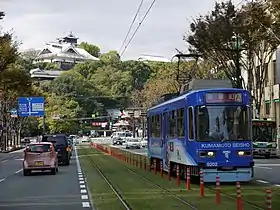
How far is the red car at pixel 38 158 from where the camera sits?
30828mm

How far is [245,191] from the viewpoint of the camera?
1953 cm

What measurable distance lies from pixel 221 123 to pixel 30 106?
5800 centimetres

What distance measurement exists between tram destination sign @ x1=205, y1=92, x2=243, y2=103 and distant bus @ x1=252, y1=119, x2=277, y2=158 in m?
25.8

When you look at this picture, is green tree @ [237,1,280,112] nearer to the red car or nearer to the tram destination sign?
the tram destination sign

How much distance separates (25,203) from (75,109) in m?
112

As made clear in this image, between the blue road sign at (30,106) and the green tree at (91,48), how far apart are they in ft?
350

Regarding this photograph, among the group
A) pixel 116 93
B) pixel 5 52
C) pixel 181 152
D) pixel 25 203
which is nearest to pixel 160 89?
pixel 5 52

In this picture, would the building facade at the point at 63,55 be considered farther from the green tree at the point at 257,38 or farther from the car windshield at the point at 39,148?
the car windshield at the point at 39,148

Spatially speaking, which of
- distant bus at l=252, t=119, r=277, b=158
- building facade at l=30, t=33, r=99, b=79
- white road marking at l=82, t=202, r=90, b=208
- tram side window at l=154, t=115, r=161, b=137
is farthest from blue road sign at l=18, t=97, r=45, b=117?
building facade at l=30, t=33, r=99, b=79

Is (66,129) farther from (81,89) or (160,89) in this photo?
(160,89)

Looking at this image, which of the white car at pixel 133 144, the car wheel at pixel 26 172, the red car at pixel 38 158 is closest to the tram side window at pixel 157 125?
the red car at pixel 38 158

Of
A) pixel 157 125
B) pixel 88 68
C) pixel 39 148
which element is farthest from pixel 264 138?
pixel 88 68

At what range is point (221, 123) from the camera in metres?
21.8

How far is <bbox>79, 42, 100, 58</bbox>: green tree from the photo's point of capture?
185 m
